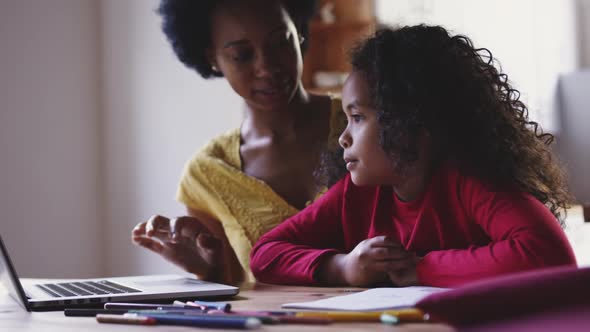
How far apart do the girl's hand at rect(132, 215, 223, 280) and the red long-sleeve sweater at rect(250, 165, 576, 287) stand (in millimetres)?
86

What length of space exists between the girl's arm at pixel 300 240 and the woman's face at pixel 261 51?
1.26 feet

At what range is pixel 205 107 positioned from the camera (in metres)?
3.05

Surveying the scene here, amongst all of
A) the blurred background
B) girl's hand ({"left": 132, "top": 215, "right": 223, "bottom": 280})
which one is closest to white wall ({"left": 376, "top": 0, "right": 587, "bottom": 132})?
the blurred background

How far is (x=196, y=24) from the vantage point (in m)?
1.86

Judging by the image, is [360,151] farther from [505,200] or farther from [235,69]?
[235,69]

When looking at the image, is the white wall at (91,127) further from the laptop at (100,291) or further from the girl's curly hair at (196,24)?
the laptop at (100,291)

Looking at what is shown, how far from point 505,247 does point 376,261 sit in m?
0.19

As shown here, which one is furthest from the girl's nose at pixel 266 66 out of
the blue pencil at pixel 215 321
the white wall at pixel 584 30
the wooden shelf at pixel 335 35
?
the white wall at pixel 584 30

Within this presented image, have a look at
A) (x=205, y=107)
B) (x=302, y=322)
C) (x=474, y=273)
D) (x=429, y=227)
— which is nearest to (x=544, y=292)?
(x=302, y=322)

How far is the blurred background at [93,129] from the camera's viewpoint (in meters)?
2.80

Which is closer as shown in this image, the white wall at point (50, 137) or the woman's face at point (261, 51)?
the woman's face at point (261, 51)

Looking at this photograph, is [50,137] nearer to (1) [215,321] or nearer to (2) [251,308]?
(2) [251,308]

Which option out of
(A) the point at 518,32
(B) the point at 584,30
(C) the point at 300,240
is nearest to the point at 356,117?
(C) the point at 300,240

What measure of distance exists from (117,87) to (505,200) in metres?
2.48
